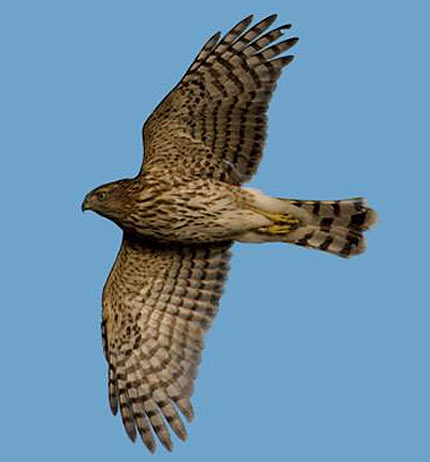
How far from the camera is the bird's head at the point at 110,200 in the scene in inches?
636

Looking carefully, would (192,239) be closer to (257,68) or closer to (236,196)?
(236,196)

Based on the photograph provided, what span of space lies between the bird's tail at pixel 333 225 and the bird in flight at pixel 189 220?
0.01 meters

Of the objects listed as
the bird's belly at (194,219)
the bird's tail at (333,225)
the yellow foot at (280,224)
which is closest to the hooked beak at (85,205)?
the bird's belly at (194,219)

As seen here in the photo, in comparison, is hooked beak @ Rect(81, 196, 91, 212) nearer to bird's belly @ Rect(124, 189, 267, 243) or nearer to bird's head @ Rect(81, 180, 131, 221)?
bird's head @ Rect(81, 180, 131, 221)

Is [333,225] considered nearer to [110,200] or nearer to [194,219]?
[194,219]

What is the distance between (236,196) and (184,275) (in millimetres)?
1129

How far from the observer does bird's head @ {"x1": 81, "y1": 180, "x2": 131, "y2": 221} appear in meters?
16.2

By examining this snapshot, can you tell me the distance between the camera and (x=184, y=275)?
16.7 metres

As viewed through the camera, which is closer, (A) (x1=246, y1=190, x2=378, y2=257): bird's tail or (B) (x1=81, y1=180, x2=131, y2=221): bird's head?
(B) (x1=81, y1=180, x2=131, y2=221): bird's head

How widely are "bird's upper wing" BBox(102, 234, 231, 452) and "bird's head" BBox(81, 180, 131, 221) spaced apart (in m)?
0.51

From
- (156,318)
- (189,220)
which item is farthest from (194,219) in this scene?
(156,318)

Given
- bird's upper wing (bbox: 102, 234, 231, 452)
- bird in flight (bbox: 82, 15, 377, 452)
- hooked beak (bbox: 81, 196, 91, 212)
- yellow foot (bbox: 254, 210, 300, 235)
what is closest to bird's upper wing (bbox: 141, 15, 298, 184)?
bird in flight (bbox: 82, 15, 377, 452)

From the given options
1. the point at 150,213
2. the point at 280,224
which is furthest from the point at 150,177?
the point at 280,224

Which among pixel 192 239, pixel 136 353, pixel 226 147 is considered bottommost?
pixel 136 353
